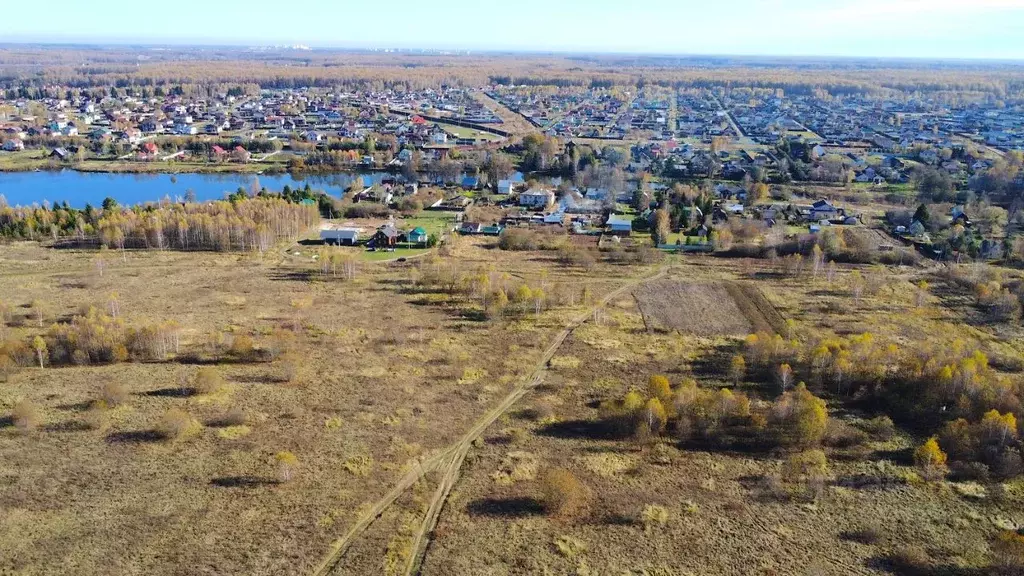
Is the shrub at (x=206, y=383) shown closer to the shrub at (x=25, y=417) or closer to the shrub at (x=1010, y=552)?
the shrub at (x=25, y=417)

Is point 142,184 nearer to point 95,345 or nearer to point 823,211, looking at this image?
point 95,345

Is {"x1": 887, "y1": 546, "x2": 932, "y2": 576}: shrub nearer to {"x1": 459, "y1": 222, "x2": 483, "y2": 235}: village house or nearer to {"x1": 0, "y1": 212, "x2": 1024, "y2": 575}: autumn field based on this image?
{"x1": 0, "y1": 212, "x2": 1024, "y2": 575}: autumn field

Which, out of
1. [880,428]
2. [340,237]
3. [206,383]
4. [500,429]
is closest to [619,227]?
[340,237]

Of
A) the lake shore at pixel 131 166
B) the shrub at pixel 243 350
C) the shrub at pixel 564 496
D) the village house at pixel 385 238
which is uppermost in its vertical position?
the lake shore at pixel 131 166

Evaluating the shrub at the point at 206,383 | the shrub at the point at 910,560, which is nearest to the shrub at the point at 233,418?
the shrub at the point at 206,383

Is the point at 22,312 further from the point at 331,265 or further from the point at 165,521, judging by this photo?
the point at 165,521

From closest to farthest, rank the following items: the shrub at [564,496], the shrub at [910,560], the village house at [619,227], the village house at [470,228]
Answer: the shrub at [910,560] < the shrub at [564,496] < the village house at [470,228] < the village house at [619,227]

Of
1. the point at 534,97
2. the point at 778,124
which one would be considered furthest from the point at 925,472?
the point at 534,97
